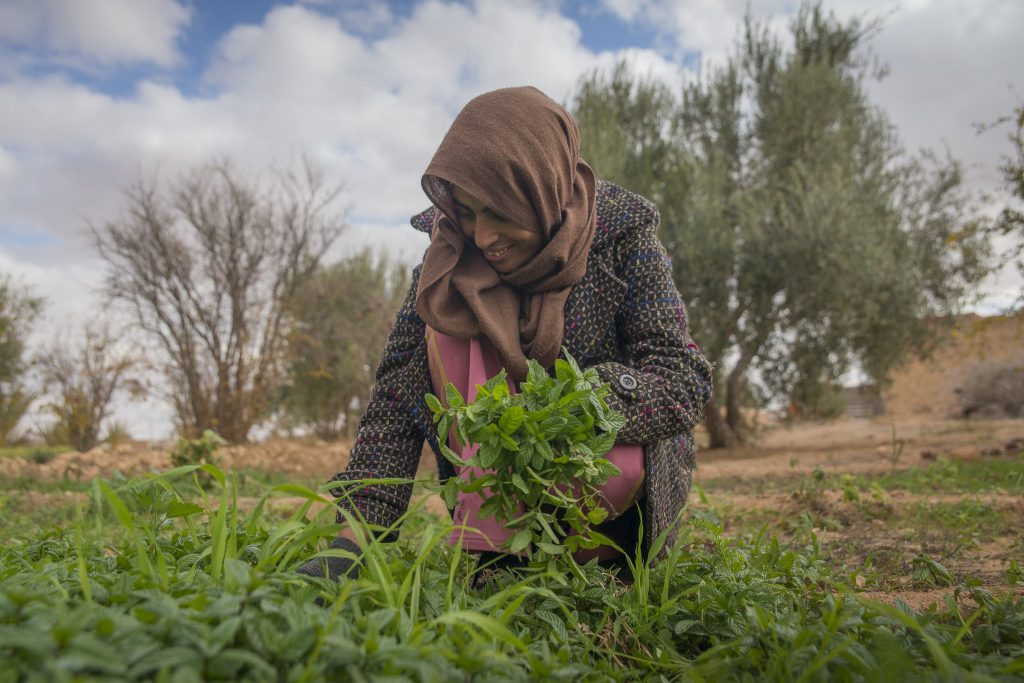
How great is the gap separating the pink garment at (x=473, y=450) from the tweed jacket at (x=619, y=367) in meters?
0.05

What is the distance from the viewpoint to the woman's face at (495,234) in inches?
81.7

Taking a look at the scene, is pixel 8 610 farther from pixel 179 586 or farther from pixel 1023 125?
pixel 1023 125

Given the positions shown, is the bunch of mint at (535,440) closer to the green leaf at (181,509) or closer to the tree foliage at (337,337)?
the green leaf at (181,509)

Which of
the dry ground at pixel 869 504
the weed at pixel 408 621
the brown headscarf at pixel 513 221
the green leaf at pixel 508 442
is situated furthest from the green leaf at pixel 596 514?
the dry ground at pixel 869 504

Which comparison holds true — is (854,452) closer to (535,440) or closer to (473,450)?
(473,450)

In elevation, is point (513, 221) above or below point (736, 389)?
above

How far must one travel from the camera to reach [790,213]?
1005 centimetres

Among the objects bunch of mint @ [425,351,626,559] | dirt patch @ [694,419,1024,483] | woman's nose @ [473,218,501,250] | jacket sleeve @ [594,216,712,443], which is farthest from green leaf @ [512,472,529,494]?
dirt patch @ [694,419,1024,483]

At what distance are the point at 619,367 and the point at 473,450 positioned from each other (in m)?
0.42

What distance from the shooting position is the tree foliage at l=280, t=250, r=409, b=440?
12.5 m

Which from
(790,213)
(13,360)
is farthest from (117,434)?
(790,213)

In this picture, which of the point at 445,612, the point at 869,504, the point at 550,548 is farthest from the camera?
the point at 869,504

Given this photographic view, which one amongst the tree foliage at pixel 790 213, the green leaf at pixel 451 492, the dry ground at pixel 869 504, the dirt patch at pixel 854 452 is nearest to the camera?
the green leaf at pixel 451 492

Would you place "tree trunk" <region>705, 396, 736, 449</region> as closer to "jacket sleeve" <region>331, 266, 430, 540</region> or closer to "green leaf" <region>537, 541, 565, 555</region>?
"jacket sleeve" <region>331, 266, 430, 540</region>
